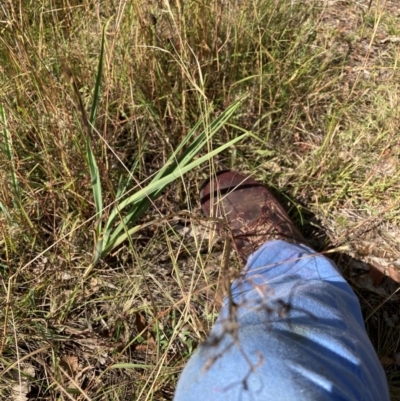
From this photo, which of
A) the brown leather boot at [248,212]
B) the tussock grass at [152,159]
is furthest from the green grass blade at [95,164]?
the brown leather boot at [248,212]

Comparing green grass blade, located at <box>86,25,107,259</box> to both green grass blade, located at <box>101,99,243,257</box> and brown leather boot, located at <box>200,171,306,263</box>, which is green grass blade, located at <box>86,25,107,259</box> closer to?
green grass blade, located at <box>101,99,243,257</box>

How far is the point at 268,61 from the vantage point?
161 cm

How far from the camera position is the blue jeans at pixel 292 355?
0.80 meters

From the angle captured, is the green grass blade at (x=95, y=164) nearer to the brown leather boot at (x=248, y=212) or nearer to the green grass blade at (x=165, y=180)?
the green grass blade at (x=165, y=180)

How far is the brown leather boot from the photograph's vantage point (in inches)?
55.1

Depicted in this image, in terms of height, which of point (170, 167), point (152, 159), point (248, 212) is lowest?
point (248, 212)

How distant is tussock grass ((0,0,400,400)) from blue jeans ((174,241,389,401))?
18 centimetres

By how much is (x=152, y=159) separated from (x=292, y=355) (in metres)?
0.82

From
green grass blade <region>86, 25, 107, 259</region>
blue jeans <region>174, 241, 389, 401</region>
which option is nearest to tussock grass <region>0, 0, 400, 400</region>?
green grass blade <region>86, 25, 107, 259</region>

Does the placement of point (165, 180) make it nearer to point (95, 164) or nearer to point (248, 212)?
point (95, 164)

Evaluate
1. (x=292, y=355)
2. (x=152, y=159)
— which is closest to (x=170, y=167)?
(x=152, y=159)

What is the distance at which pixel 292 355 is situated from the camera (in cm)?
85

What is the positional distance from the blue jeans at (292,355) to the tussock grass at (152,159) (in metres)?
0.18

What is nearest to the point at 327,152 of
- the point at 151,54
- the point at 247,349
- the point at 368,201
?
the point at 368,201
